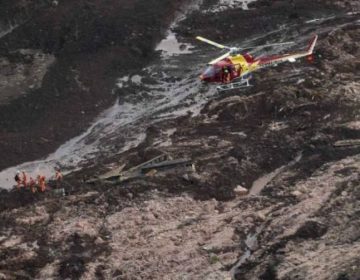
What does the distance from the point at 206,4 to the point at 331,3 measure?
8.54m

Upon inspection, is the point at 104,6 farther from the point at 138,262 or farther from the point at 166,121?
the point at 138,262

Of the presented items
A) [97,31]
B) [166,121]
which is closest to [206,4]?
[97,31]

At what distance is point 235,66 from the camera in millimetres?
31156

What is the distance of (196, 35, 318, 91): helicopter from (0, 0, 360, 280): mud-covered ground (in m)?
0.68

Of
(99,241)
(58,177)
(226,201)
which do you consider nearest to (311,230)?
(226,201)

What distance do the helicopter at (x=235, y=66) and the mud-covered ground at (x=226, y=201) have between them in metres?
0.68

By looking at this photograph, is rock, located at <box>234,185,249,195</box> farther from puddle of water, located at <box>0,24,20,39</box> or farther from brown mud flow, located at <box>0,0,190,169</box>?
puddle of water, located at <box>0,24,20,39</box>

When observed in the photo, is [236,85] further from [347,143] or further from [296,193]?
[296,193]

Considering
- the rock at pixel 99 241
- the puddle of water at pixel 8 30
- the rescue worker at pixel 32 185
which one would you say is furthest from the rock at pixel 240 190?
the puddle of water at pixel 8 30

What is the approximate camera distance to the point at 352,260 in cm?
1772

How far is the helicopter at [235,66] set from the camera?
3102cm

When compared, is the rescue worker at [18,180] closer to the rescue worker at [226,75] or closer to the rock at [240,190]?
the rock at [240,190]

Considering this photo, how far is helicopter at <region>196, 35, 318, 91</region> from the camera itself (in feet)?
102

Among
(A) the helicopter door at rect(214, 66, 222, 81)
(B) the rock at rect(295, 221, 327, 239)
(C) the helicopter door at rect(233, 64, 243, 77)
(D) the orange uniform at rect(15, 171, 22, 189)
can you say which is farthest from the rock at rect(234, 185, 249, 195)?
(D) the orange uniform at rect(15, 171, 22, 189)
